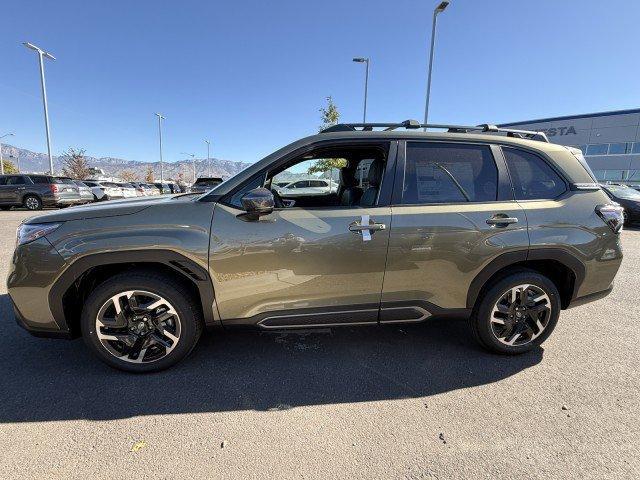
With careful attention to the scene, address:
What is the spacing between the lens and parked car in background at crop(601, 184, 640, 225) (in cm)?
1239

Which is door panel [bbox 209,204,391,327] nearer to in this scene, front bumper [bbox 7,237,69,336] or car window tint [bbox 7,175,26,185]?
front bumper [bbox 7,237,69,336]

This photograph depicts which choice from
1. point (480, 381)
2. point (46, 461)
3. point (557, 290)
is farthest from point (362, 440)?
point (557, 290)

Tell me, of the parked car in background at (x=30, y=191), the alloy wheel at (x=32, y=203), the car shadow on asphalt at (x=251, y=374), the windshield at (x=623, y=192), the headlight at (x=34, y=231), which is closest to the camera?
the car shadow on asphalt at (x=251, y=374)

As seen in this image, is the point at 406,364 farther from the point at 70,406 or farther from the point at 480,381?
the point at 70,406

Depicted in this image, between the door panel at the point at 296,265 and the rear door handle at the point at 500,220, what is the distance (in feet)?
2.77

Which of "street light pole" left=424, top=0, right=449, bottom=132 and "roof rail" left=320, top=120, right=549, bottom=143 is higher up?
"street light pole" left=424, top=0, right=449, bottom=132

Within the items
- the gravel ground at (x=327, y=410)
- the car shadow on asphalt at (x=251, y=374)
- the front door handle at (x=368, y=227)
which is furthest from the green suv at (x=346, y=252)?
the gravel ground at (x=327, y=410)

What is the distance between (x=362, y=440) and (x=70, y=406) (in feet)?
6.48

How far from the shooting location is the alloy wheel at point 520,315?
2.99 m

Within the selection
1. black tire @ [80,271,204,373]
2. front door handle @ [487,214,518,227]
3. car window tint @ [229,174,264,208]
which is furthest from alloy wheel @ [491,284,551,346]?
black tire @ [80,271,204,373]

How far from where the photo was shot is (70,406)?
7.82 ft

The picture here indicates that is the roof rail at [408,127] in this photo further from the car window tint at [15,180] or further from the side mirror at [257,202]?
the car window tint at [15,180]

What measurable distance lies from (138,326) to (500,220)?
2.96 m

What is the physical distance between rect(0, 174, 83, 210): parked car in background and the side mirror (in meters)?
16.5
